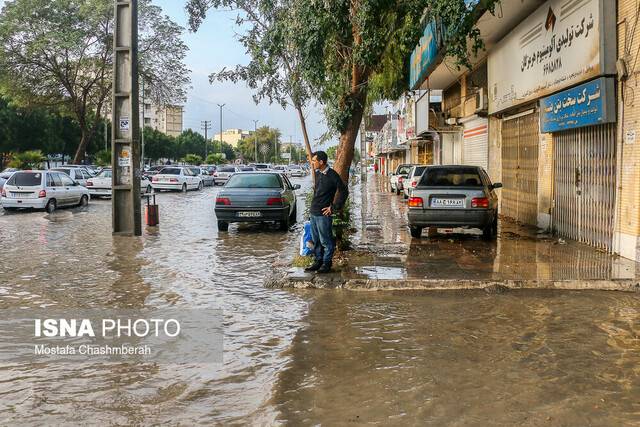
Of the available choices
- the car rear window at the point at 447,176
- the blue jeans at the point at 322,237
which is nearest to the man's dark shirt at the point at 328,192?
the blue jeans at the point at 322,237

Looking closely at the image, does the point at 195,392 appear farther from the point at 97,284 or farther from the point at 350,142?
the point at 350,142

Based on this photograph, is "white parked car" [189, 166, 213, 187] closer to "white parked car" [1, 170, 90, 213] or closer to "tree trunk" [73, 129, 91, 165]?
"tree trunk" [73, 129, 91, 165]

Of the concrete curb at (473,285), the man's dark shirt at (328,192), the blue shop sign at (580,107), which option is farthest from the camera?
the blue shop sign at (580,107)

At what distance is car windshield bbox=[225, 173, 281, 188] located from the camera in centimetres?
1661

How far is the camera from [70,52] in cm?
3984

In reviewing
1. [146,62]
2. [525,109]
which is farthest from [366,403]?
[146,62]

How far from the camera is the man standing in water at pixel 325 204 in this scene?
9.03 m

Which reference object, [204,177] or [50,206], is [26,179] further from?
[204,177]

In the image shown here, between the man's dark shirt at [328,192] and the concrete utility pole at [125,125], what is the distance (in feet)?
23.2

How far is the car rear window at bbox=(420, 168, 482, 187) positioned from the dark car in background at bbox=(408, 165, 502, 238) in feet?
0.30

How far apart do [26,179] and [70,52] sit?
68.3ft

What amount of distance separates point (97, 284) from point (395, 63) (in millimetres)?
6999

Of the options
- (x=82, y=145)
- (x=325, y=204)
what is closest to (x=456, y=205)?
(x=325, y=204)

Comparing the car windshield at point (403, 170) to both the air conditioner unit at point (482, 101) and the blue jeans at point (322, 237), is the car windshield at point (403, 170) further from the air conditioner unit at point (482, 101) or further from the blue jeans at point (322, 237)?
the blue jeans at point (322, 237)
